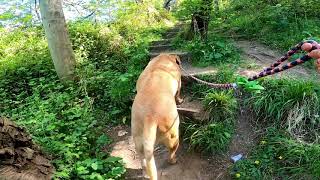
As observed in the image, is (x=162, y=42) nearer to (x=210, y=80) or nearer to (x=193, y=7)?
(x=193, y=7)

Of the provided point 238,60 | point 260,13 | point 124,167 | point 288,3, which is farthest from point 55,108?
point 288,3

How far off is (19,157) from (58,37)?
10.4ft

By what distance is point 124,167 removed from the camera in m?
4.27

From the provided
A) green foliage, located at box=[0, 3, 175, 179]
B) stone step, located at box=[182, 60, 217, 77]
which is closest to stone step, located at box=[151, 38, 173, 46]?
green foliage, located at box=[0, 3, 175, 179]

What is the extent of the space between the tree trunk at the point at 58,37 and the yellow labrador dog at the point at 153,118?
2.49 meters

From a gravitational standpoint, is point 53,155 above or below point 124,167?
above

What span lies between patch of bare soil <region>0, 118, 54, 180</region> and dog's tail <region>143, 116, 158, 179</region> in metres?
1.17

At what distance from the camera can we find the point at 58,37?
20.4 ft

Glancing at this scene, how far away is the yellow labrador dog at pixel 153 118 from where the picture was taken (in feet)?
11.6

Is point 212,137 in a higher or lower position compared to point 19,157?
lower

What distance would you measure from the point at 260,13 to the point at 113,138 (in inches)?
191

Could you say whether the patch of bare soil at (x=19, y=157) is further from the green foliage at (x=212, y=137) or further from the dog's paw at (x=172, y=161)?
the green foliage at (x=212, y=137)

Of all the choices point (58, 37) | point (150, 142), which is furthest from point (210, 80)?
point (58, 37)

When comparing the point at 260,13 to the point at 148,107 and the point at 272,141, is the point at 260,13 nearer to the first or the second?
the point at 272,141
